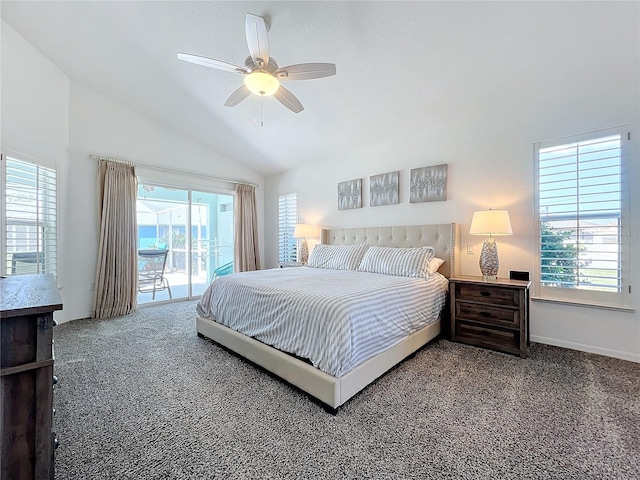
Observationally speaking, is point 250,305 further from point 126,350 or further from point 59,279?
point 59,279

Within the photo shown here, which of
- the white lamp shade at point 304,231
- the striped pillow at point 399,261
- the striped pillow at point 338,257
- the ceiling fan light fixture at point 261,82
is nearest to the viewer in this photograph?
the ceiling fan light fixture at point 261,82

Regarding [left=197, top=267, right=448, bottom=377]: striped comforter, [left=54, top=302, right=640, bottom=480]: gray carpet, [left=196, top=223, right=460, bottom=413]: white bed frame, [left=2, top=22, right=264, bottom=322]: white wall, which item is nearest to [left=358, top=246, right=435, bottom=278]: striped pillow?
[left=197, top=267, right=448, bottom=377]: striped comforter

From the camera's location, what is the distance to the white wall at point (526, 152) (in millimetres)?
2527

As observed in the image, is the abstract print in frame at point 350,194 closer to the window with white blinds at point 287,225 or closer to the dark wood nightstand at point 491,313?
the window with white blinds at point 287,225

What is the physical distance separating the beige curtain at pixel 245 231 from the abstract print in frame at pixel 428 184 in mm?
3316

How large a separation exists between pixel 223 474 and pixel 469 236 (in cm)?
336

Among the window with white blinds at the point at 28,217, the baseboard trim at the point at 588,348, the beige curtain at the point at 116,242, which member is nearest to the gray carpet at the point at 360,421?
the baseboard trim at the point at 588,348

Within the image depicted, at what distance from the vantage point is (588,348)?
2760mm

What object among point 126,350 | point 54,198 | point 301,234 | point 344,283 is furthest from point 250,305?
point 54,198

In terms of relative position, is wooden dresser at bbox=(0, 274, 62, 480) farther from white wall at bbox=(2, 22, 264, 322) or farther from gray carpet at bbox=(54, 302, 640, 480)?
white wall at bbox=(2, 22, 264, 322)

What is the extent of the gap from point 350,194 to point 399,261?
1.73m

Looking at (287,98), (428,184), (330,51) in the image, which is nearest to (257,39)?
(287,98)

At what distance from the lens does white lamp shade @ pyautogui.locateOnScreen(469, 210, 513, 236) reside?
2844 mm

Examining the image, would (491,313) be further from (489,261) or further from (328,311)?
(328,311)
